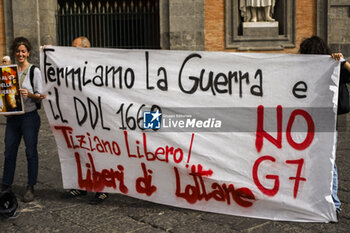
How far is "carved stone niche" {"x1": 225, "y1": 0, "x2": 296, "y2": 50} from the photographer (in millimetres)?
11844

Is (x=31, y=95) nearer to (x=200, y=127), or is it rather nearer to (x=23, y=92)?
(x=23, y=92)

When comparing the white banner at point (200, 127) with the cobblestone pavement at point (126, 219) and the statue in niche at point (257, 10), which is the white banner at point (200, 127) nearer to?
the cobblestone pavement at point (126, 219)

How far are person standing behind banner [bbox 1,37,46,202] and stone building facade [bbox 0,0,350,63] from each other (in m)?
7.83

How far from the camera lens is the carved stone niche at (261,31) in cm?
1184

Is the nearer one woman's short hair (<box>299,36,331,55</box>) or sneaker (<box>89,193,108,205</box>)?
woman's short hair (<box>299,36,331,55</box>)

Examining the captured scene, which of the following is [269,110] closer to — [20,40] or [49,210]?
[49,210]

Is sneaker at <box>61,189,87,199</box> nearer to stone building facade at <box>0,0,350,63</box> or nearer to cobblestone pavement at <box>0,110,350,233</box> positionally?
cobblestone pavement at <box>0,110,350,233</box>

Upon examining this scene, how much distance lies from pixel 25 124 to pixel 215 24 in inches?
336

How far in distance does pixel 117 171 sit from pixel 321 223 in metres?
1.76

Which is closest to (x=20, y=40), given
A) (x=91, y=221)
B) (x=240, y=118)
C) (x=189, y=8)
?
(x=91, y=221)

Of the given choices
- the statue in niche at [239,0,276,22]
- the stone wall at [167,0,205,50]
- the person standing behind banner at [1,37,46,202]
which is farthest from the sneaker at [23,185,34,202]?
the statue in niche at [239,0,276,22]

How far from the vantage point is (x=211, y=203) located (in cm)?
380

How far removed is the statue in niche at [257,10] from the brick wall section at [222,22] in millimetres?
548

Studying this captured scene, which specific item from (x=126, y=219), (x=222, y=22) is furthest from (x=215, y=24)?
(x=126, y=219)
